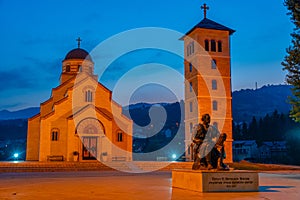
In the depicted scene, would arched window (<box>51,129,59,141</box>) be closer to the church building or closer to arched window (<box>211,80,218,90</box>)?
the church building

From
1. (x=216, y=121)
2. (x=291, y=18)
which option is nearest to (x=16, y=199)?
(x=291, y=18)

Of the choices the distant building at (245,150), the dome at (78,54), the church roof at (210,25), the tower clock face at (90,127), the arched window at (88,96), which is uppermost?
the church roof at (210,25)

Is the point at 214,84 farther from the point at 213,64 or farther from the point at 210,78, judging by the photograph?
the point at 213,64

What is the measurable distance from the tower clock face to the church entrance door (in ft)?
2.66

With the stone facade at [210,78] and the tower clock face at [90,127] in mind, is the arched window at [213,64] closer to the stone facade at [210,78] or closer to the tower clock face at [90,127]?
the stone facade at [210,78]

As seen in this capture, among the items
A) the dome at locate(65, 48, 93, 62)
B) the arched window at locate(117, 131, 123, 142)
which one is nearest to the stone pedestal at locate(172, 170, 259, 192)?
the arched window at locate(117, 131, 123, 142)

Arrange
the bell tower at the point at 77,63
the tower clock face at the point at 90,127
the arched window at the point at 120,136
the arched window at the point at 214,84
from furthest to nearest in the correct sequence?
the bell tower at the point at 77,63, the arched window at the point at 214,84, the arched window at the point at 120,136, the tower clock face at the point at 90,127

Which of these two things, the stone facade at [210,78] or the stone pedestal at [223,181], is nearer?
the stone pedestal at [223,181]

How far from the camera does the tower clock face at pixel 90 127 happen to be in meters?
34.7

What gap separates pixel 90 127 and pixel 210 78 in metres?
15.7

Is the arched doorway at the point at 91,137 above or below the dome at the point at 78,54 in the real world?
below

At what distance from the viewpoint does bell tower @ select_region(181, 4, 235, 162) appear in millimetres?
40938

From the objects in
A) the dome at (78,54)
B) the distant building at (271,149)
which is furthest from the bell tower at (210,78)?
the distant building at (271,149)

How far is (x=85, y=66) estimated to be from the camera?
1720 inches
